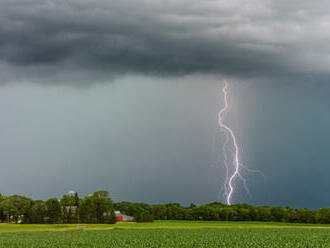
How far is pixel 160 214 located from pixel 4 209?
4282 cm

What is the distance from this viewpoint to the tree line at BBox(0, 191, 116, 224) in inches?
3819

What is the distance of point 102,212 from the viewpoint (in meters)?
98.8

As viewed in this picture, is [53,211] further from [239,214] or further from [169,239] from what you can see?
[169,239]

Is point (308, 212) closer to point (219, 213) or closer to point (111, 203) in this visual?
point (219, 213)

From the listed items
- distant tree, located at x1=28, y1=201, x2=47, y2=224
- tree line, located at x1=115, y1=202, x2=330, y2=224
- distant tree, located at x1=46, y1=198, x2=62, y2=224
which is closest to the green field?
distant tree, located at x1=46, y1=198, x2=62, y2=224

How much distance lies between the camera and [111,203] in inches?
4006

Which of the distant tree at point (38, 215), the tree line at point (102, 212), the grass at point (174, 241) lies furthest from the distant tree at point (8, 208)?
the grass at point (174, 241)

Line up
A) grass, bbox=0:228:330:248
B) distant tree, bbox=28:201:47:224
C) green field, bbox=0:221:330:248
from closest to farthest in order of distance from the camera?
grass, bbox=0:228:330:248 < green field, bbox=0:221:330:248 < distant tree, bbox=28:201:47:224

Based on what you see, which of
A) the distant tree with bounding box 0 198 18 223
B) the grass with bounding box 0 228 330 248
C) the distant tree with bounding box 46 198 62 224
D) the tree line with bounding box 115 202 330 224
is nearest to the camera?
the grass with bounding box 0 228 330 248

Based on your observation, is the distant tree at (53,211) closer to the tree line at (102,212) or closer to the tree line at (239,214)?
the tree line at (102,212)

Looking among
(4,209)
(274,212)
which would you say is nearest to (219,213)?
(274,212)

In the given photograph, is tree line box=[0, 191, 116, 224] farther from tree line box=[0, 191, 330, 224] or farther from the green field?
the green field

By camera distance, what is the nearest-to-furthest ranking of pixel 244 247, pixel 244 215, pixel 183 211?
1. pixel 244 247
2. pixel 244 215
3. pixel 183 211

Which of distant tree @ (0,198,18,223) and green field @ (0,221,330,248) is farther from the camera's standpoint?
distant tree @ (0,198,18,223)
